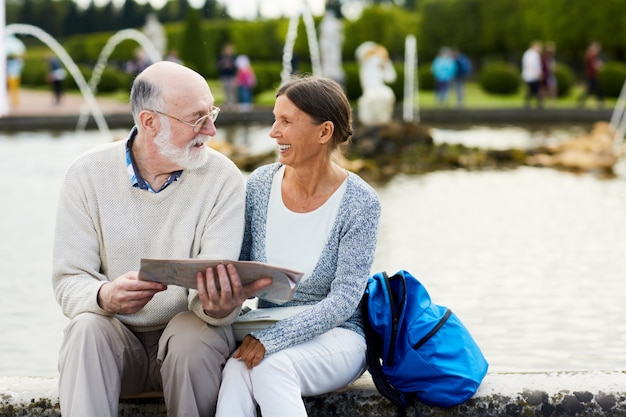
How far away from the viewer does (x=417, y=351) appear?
278cm

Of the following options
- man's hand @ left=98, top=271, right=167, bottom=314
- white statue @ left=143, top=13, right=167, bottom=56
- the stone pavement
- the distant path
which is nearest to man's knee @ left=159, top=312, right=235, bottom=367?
man's hand @ left=98, top=271, right=167, bottom=314

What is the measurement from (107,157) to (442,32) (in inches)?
1477

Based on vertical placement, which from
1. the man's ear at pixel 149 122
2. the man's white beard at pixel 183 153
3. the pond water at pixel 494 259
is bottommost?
the pond water at pixel 494 259

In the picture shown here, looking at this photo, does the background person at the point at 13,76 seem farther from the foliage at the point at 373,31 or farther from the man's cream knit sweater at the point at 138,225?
the man's cream knit sweater at the point at 138,225

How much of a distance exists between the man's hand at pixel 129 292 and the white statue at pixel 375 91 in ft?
36.0

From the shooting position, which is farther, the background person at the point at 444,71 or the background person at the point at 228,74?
the background person at the point at 444,71

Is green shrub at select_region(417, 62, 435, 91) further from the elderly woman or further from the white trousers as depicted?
the white trousers

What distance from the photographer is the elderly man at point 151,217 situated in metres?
2.79

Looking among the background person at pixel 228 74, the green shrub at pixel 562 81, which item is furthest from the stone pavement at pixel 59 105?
the green shrub at pixel 562 81

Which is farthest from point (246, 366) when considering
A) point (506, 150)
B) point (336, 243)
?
point (506, 150)

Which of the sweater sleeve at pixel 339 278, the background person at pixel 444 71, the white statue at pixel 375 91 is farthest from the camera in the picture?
the background person at pixel 444 71

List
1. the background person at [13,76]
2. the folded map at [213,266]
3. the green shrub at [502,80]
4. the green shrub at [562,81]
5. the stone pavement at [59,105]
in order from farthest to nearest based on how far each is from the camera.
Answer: the green shrub at [502,80], the green shrub at [562,81], the background person at [13,76], the stone pavement at [59,105], the folded map at [213,266]

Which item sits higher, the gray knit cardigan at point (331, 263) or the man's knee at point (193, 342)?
the gray knit cardigan at point (331, 263)

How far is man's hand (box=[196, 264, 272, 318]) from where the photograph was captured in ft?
8.43
